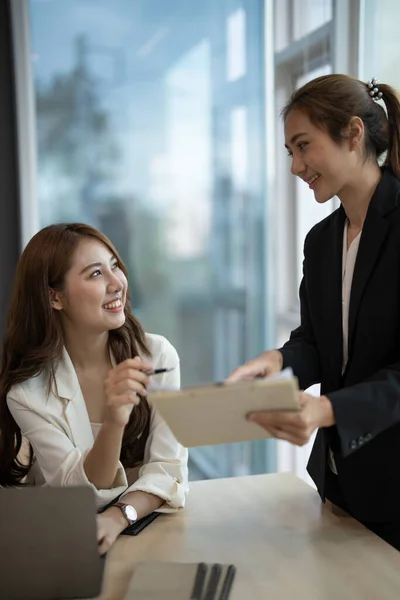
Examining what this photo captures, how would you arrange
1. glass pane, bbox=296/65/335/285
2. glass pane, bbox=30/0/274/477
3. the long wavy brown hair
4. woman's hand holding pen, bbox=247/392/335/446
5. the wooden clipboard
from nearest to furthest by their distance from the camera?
the wooden clipboard
woman's hand holding pen, bbox=247/392/335/446
the long wavy brown hair
glass pane, bbox=296/65/335/285
glass pane, bbox=30/0/274/477

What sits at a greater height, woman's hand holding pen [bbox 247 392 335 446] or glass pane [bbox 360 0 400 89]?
glass pane [bbox 360 0 400 89]

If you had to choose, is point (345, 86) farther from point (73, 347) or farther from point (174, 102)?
point (174, 102)

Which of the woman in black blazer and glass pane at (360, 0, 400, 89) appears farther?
glass pane at (360, 0, 400, 89)

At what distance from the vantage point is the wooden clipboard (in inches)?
44.8

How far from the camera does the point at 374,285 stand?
62.5 inches

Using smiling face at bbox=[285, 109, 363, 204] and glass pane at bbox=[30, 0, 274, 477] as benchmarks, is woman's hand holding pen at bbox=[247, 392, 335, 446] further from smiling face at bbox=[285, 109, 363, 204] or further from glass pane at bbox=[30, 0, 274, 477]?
glass pane at bbox=[30, 0, 274, 477]

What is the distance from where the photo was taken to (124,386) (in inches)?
57.1

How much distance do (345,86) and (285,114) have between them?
170mm

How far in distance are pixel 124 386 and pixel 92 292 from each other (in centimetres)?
46

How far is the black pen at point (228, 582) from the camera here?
3.93 feet

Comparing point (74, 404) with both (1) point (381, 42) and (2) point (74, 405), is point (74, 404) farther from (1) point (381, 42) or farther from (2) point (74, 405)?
(1) point (381, 42)

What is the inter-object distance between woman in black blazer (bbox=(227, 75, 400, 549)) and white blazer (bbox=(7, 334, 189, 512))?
35cm

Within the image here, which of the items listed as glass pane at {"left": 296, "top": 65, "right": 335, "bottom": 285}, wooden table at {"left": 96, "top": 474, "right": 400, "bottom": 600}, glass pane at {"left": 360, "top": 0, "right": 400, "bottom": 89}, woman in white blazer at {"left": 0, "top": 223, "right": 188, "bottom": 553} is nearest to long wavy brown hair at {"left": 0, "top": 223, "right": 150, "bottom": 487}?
woman in white blazer at {"left": 0, "top": 223, "right": 188, "bottom": 553}

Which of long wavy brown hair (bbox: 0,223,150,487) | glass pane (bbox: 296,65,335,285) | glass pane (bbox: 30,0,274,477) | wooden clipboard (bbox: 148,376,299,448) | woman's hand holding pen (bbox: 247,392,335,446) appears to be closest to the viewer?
wooden clipboard (bbox: 148,376,299,448)
